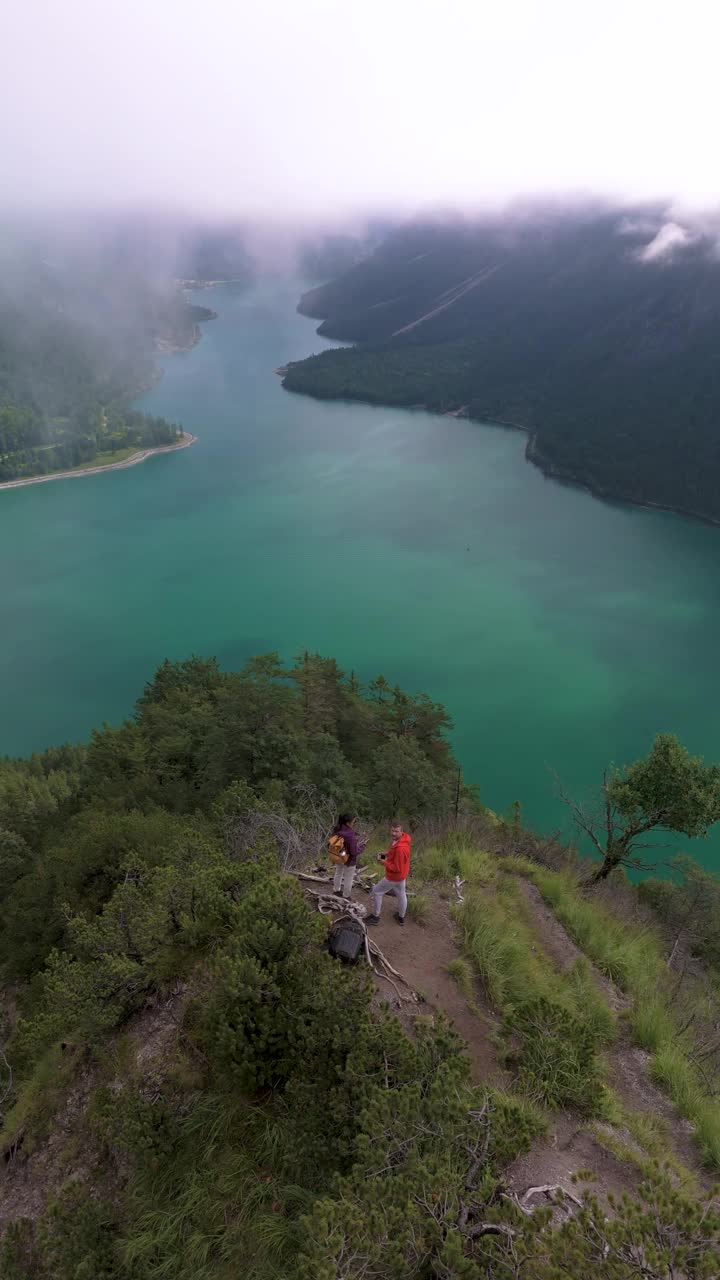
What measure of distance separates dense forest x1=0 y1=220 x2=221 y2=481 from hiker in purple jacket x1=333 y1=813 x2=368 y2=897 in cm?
9974

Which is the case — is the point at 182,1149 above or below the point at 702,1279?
below

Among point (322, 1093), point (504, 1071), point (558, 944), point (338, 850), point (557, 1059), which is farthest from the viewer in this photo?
point (558, 944)

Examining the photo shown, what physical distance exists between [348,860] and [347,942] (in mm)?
749

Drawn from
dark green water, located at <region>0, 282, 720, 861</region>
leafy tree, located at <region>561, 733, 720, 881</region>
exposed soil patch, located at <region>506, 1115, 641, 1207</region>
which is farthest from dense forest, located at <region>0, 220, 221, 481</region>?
exposed soil patch, located at <region>506, 1115, 641, 1207</region>

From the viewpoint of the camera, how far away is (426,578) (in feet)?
185

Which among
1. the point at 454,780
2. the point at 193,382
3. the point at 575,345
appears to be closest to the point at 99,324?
the point at 193,382

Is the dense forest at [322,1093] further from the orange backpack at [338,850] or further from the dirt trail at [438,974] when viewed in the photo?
the orange backpack at [338,850]

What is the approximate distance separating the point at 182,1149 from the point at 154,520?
72.0 m

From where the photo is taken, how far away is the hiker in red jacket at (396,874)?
5.71 meters

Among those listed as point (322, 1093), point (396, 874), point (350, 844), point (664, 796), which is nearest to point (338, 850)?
point (350, 844)

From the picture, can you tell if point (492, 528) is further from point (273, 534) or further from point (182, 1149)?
point (182, 1149)

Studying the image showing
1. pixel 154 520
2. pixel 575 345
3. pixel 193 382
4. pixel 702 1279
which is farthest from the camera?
pixel 193 382

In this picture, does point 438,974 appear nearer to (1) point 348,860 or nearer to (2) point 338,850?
(1) point 348,860

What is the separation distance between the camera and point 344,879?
19.5ft
